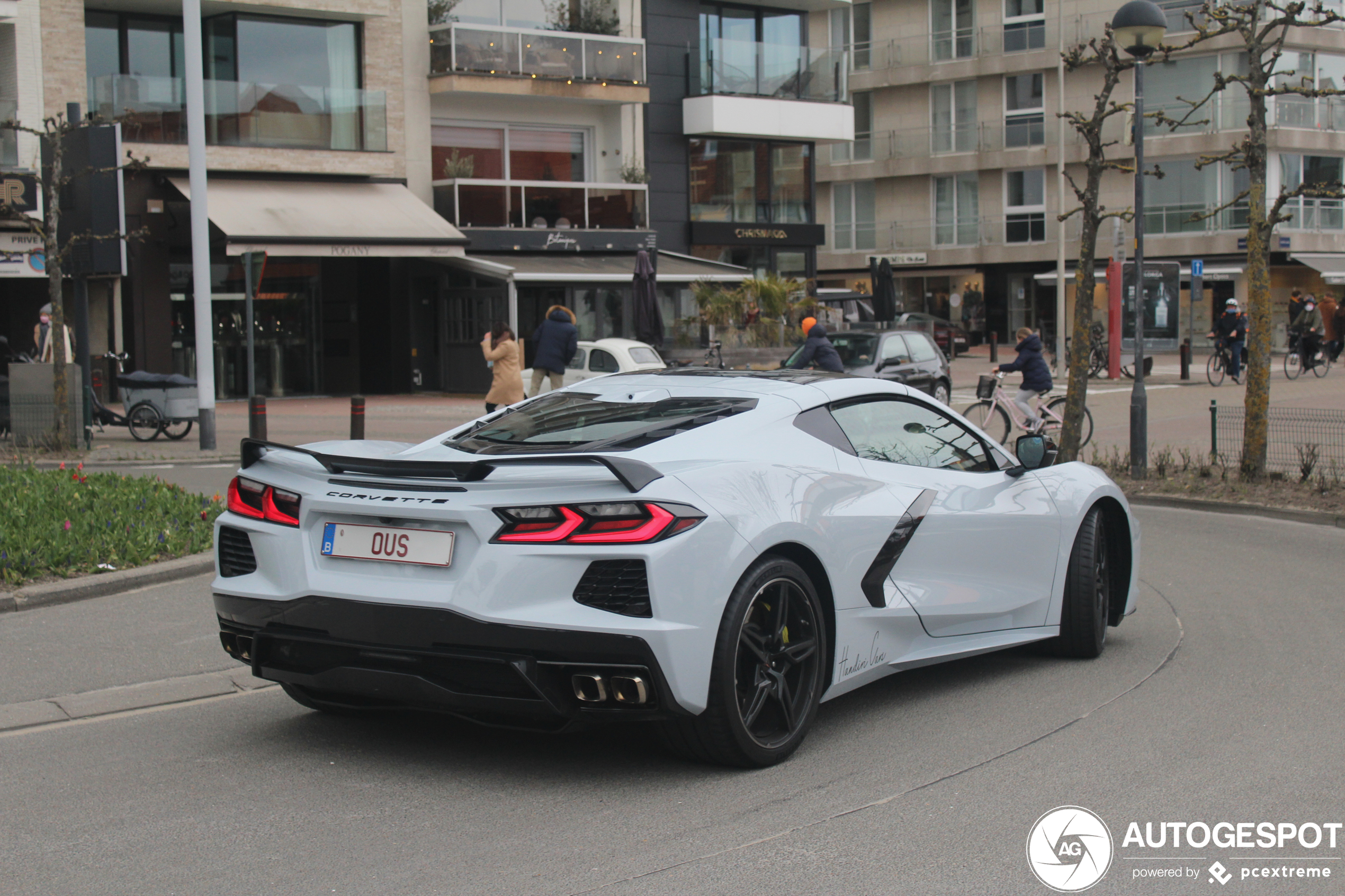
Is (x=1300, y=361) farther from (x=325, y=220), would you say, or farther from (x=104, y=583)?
(x=104, y=583)

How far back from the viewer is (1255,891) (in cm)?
410

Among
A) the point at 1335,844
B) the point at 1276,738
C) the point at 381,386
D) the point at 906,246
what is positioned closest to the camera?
the point at 1335,844

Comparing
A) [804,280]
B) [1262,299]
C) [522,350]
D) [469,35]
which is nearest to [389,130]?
[469,35]

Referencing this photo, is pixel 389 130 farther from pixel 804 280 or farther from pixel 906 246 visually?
pixel 906 246

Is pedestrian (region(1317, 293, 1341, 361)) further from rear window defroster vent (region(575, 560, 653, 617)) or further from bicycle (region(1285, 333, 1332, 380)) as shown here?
rear window defroster vent (region(575, 560, 653, 617))

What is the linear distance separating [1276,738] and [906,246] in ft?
184

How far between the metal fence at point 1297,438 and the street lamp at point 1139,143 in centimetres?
79

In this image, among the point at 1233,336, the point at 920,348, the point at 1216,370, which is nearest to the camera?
the point at 920,348

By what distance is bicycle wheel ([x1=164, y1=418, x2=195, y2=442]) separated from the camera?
20703 millimetres

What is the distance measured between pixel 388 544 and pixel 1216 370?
3107 centimetres

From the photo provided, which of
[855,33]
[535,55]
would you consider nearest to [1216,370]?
[535,55]

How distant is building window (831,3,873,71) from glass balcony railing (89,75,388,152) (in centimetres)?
3371

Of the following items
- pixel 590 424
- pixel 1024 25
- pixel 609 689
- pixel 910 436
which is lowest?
pixel 609 689

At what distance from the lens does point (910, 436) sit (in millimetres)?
6328
